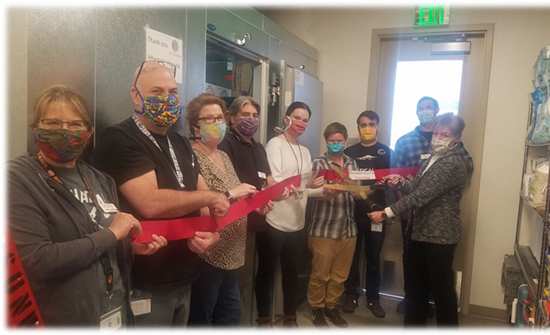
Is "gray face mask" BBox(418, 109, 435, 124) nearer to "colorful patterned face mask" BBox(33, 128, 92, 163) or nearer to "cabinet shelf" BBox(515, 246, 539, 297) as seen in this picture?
"cabinet shelf" BBox(515, 246, 539, 297)

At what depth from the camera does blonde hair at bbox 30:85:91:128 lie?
91 cm

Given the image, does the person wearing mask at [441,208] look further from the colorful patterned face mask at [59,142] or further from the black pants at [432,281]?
the colorful patterned face mask at [59,142]

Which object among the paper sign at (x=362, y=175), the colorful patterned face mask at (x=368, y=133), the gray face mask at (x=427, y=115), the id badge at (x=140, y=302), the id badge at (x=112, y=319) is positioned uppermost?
the gray face mask at (x=427, y=115)

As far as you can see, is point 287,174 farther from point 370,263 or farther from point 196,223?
point 370,263

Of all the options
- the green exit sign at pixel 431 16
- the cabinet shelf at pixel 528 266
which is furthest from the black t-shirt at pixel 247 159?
the green exit sign at pixel 431 16

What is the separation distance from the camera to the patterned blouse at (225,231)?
153cm

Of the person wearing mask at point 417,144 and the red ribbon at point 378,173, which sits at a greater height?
the person wearing mask at point 417,144

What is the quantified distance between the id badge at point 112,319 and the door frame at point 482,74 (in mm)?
2499

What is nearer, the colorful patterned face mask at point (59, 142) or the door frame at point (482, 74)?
the colorful patterned face mask at point (59, 142)

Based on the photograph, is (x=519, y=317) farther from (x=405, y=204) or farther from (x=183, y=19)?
(x=183, y=19)

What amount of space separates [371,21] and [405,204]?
168 centimetres

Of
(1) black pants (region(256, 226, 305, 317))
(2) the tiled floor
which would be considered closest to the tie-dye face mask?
(1) black pants (region(256, 226, 305, 317))

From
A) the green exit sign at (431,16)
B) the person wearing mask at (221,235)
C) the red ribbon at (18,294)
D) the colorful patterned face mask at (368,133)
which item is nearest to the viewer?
the red ribbon at (18,294)

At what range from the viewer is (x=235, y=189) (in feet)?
4.88
